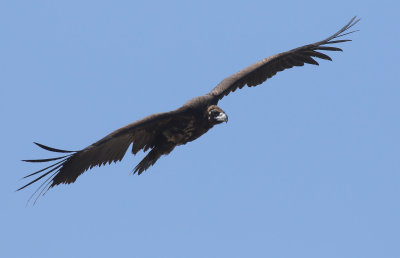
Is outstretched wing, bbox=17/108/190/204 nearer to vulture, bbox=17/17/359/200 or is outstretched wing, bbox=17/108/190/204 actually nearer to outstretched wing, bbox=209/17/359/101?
vulture, bbox=17/17/359/200

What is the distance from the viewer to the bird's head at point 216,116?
11.9 meters

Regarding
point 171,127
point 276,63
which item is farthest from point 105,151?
point 276,63

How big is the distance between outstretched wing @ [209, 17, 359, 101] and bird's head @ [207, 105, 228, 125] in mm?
1359

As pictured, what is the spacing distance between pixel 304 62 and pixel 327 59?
467 mm

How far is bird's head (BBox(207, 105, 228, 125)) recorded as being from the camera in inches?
468

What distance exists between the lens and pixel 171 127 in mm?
11633

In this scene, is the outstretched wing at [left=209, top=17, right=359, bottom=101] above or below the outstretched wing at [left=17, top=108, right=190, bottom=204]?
above

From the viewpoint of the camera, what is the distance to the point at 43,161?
33.0 feet

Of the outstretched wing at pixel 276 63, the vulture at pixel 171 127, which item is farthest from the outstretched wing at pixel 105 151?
the outstretched wing at pixel 276 63

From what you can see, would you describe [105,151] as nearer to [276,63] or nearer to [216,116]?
[216,116]

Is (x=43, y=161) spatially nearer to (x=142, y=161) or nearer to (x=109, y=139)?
(x=109, y=139)

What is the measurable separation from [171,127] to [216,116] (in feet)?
2.67

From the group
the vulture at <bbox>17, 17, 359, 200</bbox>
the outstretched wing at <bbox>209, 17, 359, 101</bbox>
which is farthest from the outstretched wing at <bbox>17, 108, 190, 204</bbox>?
the outstretched wing at <bbox>209, 17, 359, 101</bbox>

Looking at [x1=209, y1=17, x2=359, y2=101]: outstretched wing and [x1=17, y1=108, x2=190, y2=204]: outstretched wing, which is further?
[x1=209, y1=17, x2=359, y2=101]: outstretched wing
